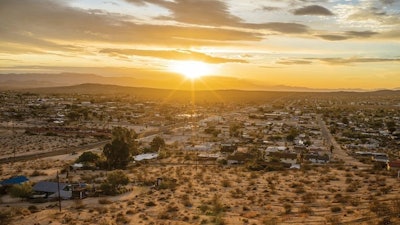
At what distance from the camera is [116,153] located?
37.2 meters

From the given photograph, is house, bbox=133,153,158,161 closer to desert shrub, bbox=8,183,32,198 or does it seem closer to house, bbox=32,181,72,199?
house, bbox=32,181,72,199

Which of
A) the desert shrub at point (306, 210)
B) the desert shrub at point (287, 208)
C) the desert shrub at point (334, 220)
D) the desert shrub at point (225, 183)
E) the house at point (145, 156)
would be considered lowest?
the house at point (145, 156)

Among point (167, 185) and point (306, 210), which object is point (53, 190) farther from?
point (306, 210)

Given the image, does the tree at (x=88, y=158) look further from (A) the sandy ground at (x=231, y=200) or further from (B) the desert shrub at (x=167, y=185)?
(B) the desert shrub at (x=167, y=185)

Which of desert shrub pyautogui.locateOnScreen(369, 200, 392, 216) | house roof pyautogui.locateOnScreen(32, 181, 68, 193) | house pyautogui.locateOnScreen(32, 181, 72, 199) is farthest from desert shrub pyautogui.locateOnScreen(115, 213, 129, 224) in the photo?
desert shrub pyautogui.locateOnScreen(369, 200, 392, 216)

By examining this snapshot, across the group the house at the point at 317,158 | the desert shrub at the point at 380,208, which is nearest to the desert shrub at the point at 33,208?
the desert shrub at the point at 380,208

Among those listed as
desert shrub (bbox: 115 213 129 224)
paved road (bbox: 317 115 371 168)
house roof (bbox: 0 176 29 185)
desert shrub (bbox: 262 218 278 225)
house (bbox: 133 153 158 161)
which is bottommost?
paved road (bbox: 317 115 371 168)

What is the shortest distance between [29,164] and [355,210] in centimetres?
3144

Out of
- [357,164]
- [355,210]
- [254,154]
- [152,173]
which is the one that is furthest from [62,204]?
[357,164]

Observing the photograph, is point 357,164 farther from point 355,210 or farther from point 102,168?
point 102,168

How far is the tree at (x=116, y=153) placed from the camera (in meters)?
36.9

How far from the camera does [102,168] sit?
36.5 metres

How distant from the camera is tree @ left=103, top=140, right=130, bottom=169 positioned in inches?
1454

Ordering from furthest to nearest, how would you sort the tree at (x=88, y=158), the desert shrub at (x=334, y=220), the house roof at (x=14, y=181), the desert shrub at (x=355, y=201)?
the tree at (x=88, y=158)
the house roof at (x=14, y=181)
the desert shrub at (x=355, y=201)
the desert shrub at (x=334, y=220)
